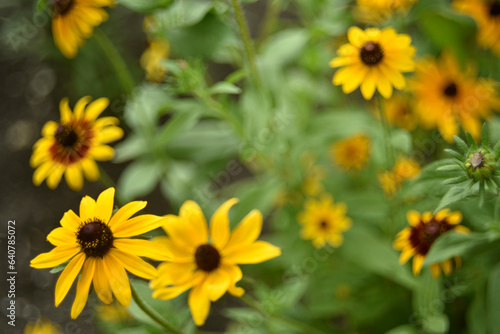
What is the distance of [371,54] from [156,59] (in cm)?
89

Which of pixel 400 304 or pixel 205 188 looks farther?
pixel 205 188

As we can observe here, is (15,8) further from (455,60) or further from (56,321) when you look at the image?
(455,60)

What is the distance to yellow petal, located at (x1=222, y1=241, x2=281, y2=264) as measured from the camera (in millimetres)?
777

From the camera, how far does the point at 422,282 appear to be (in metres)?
1.04

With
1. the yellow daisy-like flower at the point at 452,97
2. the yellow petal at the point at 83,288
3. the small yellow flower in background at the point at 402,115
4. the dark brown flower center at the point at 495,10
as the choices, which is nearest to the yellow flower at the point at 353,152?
the small yellow flower in background at the point at 402,115

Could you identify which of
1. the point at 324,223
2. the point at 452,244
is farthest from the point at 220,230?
the point at 324,223

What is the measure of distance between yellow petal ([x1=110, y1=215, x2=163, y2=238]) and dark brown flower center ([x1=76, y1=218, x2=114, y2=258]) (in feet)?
0.04

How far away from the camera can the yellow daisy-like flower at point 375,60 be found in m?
0.85

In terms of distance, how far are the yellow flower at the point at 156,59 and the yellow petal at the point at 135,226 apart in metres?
0.58

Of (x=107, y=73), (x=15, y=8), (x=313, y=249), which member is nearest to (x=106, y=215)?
(x=313, y=249)

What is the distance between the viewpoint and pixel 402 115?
4.69 ft

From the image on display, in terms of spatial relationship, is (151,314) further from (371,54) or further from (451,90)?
(451,90)

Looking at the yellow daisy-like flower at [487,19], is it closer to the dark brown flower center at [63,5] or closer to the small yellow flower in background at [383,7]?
the small yellow flower in background at [383,7]

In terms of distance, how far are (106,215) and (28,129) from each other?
5.36ft
